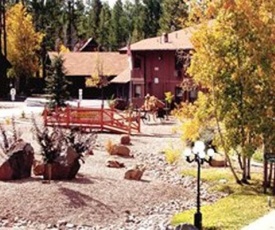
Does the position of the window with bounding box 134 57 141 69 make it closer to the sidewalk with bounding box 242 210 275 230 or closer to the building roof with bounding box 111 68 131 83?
the building roof with bounding box 111 68 131 83

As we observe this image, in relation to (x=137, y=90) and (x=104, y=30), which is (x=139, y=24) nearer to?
(x=104, y=30)

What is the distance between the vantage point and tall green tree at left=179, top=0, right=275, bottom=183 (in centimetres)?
1958

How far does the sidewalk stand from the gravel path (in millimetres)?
1933

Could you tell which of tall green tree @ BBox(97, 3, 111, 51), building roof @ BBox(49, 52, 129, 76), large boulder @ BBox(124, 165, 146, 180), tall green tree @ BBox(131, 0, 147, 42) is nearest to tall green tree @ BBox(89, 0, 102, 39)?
tall green tree @ BBox(97, 3, 111, 51)

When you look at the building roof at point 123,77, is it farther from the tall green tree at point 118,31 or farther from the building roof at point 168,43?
the tall green tree at point 118,31

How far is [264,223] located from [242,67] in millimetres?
5871

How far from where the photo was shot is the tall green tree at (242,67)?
1958 cm

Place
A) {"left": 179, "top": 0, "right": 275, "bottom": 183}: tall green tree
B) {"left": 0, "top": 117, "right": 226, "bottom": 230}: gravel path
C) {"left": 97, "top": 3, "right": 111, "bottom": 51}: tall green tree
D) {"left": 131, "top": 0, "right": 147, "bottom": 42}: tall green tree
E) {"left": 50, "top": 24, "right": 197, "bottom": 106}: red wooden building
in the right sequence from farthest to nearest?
{"left": 97, "top": 3, "right": 111, "bottom": 51}: tall green tree → {"left": 131, "top": 0, "right": 147, "bottom": 42}: tall green tree → {"left": 50, "top": 24, "right": 197, "bottom": 106}: red wooden building → {"left": 179, "top": 0, "right": 275, "bottom": 183}: tall green tree → {"left": 0, "top": 117, "right": 226, "bottom": 230}: gravel path

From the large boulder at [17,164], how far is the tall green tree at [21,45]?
41.7 m

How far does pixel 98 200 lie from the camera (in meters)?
17.6

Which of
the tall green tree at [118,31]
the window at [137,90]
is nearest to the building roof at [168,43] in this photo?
the window at [137,90]

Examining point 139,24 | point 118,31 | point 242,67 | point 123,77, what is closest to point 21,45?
point 123,77

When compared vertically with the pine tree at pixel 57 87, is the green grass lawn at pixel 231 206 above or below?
below

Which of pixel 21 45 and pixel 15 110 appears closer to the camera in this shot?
pixel 15 110
